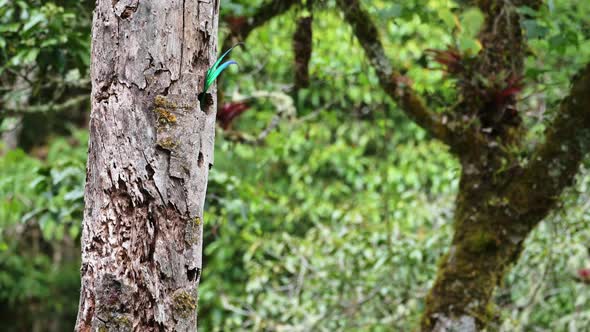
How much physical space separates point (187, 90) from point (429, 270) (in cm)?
299

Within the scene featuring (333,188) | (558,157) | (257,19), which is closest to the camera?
(558,157)

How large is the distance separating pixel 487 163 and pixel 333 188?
3117 millimetres

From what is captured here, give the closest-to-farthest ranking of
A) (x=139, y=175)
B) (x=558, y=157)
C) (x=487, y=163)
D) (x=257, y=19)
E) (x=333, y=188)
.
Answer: (x=139, y=175), (x=558, y=157), (x=487, y=163), (x=257, y=19), (x=333, y=188)

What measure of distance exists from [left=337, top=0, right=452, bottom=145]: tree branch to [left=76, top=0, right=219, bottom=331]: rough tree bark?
141 centimetres

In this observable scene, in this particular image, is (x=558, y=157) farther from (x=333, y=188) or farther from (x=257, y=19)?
(x=333, y=188)

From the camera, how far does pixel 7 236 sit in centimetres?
716

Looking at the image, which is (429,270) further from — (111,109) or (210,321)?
(111,109)

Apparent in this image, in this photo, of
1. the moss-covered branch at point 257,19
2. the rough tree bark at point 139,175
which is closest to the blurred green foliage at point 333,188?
the moss-covered branch at point 257,19

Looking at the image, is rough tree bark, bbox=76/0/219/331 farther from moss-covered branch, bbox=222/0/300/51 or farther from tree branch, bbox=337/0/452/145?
moss-covered branch, bbox=222/0/300/51

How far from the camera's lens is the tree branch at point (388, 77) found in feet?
9.36

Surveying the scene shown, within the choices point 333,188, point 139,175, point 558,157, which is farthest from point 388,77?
point 333,188

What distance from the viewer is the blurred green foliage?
2947 millimetres

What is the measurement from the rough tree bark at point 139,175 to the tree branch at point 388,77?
1.41 m

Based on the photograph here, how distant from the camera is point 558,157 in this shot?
8.61ft
